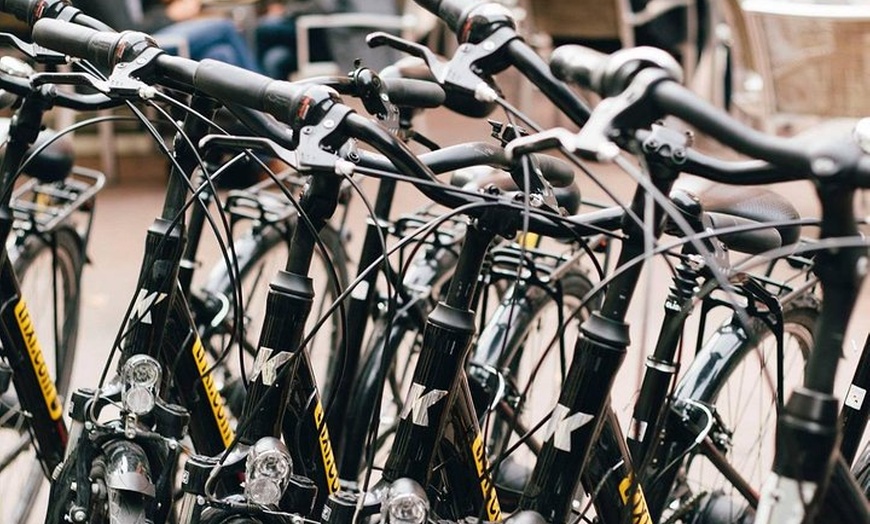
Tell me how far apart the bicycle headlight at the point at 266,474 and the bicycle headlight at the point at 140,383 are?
350 millimetres

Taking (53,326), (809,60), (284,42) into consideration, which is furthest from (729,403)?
(284,42)

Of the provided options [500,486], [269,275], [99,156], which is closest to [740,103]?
[99,156]

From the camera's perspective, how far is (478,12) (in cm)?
234

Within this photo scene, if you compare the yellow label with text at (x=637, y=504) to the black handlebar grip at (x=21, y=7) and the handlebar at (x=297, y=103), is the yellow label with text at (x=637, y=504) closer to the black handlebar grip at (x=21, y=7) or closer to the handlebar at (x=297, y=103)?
the handlebar at (x=297, y=103)

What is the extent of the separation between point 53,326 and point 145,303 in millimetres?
1542

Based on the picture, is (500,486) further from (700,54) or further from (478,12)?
(700,54)

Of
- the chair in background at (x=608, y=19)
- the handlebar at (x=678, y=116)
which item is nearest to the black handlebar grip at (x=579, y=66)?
the handlebar at (x=678, y=116)

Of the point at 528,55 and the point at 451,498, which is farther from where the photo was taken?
the point at 451,498

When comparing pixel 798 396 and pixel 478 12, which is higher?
pixel 478 12

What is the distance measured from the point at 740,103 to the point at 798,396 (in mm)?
6718

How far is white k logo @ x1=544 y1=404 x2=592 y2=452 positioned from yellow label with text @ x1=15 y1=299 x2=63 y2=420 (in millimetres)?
1605

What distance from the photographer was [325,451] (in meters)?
2.75

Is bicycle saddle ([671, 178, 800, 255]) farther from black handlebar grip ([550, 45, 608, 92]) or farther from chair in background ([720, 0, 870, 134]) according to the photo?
chair in background ([720, 0, 870, 134])

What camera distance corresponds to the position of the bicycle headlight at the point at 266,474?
2438 mm
